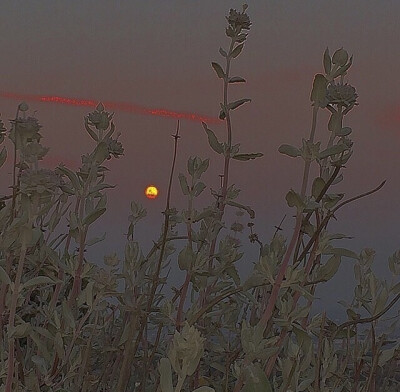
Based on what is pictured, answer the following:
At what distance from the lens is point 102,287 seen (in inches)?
67.2

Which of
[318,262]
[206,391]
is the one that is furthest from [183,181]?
[206,391]

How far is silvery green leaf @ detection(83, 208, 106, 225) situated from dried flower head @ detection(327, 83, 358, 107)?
562mm

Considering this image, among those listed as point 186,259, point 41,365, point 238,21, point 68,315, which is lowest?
point 41,365

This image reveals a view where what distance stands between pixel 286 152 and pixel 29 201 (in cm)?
58

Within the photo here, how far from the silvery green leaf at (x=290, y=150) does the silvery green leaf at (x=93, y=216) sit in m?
0.42

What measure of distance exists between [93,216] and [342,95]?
62 cm

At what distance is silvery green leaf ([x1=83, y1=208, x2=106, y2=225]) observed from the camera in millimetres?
1667

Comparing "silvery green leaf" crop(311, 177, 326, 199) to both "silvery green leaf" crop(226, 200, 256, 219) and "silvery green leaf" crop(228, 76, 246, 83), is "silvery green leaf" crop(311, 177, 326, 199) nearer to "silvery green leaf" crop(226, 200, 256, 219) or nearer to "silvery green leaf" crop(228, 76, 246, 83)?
"silvery green leaf" crop(226, 200, 256, 219)

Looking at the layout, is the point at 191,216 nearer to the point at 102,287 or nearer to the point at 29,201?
the point at 102,287

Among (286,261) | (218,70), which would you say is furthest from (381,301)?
(218,70)

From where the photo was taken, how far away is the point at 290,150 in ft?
5.19

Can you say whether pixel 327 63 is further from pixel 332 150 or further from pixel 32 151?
pixel 32 151

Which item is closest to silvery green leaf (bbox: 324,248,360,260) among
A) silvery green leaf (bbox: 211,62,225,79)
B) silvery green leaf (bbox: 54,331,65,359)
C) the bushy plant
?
the bushy plant

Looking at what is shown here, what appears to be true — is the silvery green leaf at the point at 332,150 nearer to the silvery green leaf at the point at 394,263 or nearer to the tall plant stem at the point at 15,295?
the tall plant stem at the point at 15,295
